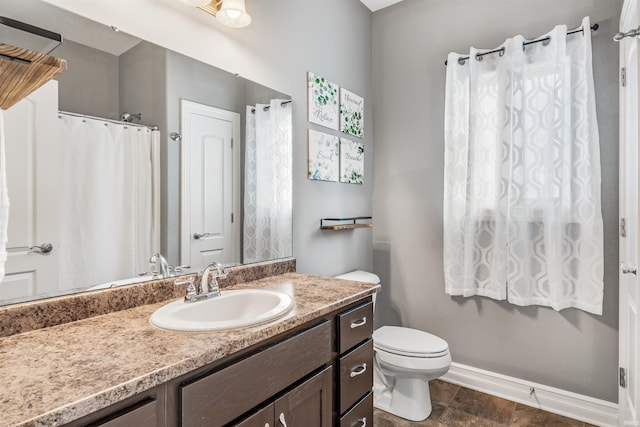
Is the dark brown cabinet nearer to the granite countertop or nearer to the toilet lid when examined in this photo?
the granite countertop

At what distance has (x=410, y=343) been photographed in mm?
1984

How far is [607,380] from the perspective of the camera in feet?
6.33

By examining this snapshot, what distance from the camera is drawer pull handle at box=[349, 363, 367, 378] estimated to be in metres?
1.37

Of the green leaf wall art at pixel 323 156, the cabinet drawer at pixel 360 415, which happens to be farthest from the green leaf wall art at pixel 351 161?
the cabinet drawer at pixel 360 415

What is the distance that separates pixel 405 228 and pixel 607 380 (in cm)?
142

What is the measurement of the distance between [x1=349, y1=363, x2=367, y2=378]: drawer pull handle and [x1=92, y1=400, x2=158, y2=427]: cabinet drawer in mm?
810

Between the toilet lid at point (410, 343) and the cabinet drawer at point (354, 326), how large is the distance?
0.55 m

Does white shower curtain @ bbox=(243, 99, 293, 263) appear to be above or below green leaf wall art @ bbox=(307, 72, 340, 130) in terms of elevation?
below

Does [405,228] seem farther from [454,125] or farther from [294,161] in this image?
[294,161]

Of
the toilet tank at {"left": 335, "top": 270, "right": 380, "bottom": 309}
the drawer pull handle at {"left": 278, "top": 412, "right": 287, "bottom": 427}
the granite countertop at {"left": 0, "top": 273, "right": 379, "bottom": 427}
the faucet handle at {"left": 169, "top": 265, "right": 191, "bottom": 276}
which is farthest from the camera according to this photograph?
the toilet tank at {"left": 335, "top": 270, "right": 380, "bottom": 309}

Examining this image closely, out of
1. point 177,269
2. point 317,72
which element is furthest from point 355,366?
point 317,72

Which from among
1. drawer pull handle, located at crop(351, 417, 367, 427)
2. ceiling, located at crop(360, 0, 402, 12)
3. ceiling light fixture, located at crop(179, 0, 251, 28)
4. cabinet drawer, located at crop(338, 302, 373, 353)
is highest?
ceiling, located at crop(360, 0, 402, 12)

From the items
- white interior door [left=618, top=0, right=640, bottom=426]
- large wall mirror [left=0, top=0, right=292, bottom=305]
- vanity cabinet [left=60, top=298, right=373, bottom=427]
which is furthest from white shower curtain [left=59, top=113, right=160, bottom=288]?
white interior door [left=618, top=0, right=640, bottom=426]

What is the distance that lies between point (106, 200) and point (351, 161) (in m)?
1.64
